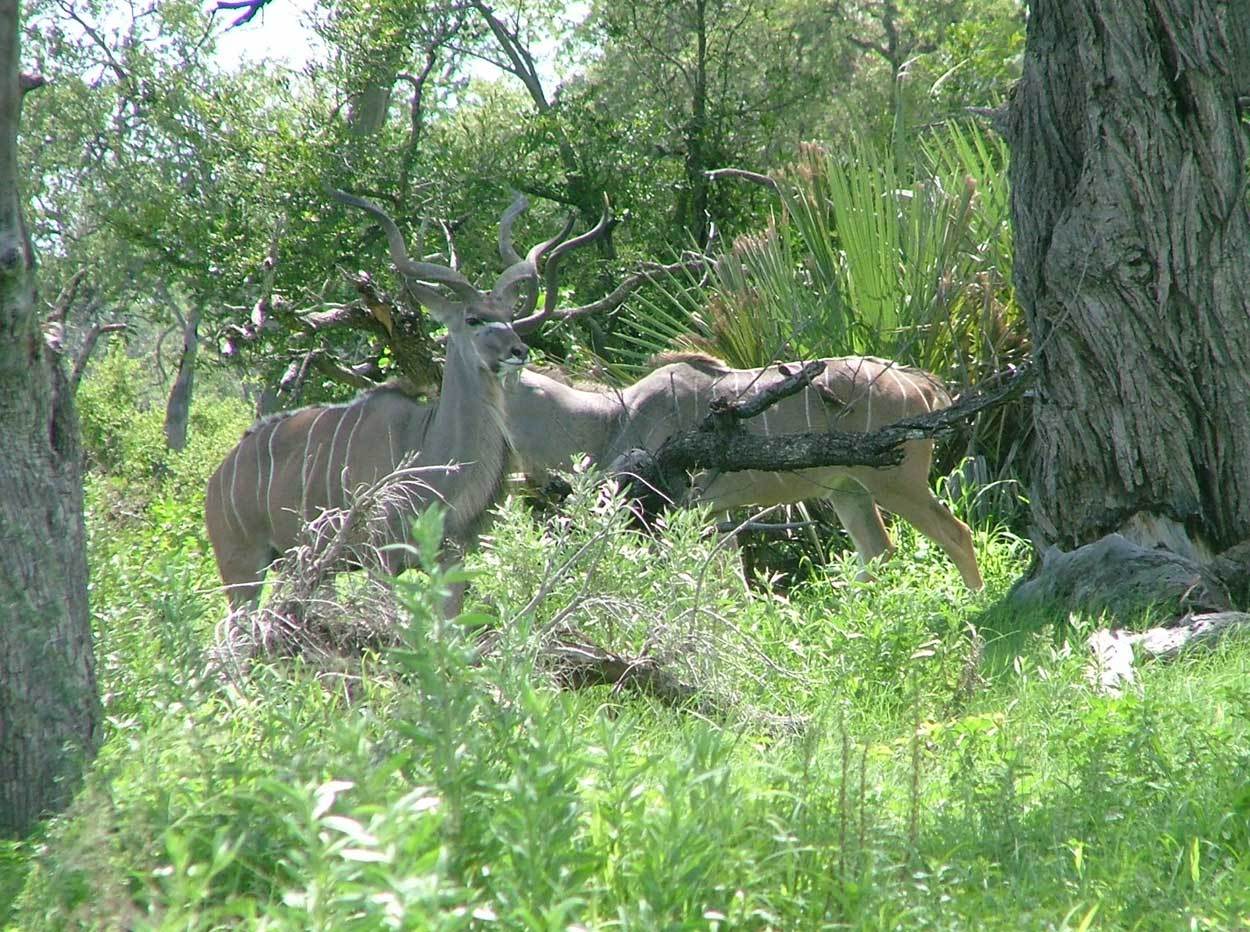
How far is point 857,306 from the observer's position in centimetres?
644

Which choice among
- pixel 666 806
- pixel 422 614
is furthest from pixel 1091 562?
pixel 422 614

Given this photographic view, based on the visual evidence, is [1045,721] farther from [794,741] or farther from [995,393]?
[995,393]

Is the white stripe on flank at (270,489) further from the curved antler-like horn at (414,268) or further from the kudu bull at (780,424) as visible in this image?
the kudu bull at (780,424)

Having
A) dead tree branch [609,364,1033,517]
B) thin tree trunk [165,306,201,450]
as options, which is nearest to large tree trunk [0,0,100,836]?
dead tree branch [609,364,1033,517]

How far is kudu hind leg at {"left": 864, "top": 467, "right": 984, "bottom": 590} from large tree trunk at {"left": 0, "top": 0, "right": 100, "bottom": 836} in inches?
155

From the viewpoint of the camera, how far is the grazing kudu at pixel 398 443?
16.1 ft

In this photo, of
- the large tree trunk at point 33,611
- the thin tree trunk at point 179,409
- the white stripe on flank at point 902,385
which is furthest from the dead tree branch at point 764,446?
the thin tree trunk at point 179,409

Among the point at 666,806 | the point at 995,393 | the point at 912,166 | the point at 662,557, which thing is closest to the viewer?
the point at 666,806

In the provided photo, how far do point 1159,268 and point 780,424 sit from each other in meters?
2.03

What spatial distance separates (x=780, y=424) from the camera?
6230 mm

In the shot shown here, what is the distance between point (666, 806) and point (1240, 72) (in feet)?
12.6

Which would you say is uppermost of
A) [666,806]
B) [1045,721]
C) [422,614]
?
[422,614]

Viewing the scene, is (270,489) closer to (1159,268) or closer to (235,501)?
(235,501)

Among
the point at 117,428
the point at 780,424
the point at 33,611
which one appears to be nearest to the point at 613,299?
the point at 780,424
